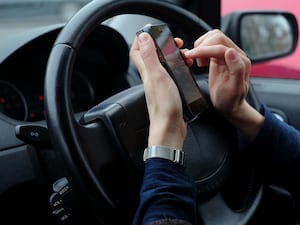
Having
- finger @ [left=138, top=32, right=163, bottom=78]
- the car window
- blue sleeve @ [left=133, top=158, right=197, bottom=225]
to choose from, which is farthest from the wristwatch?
the car window

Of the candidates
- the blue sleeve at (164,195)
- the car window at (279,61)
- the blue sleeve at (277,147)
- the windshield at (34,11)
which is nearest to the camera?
the blue sleeve at (164,195)

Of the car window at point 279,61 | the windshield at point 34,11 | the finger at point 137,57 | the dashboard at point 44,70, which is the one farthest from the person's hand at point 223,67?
the windshield at point 34,11

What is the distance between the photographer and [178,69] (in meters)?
1.03

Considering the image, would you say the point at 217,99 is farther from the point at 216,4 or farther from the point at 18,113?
the point at 216,4

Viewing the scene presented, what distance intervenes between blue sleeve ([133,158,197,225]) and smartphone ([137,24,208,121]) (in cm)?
12

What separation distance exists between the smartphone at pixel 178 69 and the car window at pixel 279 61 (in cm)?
99

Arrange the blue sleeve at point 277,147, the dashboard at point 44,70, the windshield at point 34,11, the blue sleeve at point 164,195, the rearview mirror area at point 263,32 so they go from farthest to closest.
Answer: the windshield at point 34,11 < the rearview mirror area at point 263,32 < the dashboard at point 44,70 < the blue sleeve at point 277,147 < the blue sleeve at point 164,195

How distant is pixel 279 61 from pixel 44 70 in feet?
3.13

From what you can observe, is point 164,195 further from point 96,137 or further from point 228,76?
point 228,76

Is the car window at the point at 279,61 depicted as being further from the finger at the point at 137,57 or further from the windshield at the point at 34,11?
the windshield at the point at 34,11

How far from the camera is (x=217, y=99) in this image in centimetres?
116

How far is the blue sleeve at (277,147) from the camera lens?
3.92 ft

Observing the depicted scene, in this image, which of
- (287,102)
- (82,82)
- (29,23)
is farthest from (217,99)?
(29,23)

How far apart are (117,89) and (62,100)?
0.62 metres
